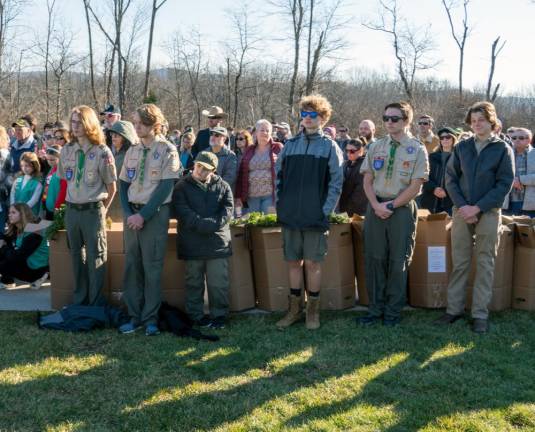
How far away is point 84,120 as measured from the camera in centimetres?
550

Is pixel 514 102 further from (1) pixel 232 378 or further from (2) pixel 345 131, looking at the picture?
(1) pixel 232 378

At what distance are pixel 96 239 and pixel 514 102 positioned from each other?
4492cm

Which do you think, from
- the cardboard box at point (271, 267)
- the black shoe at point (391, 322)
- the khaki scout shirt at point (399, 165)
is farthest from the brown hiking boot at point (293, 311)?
the khaki scout shirt at point (399, 165)

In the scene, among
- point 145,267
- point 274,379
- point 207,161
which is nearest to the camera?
point 274,379

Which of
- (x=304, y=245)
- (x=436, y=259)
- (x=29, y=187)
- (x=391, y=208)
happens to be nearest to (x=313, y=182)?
(x=304, y=245)

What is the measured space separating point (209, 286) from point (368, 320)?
1.54 metres

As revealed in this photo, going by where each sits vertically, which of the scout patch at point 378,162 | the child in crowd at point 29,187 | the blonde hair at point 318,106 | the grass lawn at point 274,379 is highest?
the blonde hair at point 318,106

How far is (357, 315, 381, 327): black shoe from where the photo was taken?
18.2 feet

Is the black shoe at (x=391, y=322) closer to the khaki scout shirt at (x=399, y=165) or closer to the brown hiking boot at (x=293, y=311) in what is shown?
the brown hiking boot at (x=293, y=311)

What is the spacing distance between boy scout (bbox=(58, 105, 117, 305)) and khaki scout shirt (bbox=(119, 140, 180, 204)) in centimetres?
35

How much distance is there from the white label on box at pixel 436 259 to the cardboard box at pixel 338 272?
769mm

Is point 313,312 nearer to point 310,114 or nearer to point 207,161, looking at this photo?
point 207,161

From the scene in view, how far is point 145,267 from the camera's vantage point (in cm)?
536

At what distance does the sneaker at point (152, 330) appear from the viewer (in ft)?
17.3
